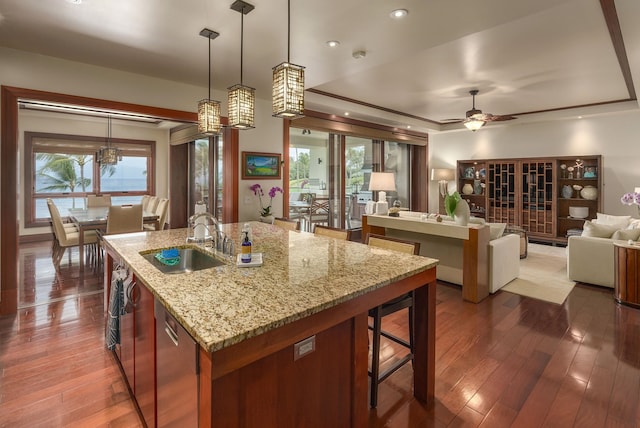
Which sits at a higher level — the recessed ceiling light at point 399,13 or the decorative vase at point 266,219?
the recessed ceiling light at point 399,13

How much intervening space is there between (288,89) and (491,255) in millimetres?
3105

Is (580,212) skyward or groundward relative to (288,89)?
groundward

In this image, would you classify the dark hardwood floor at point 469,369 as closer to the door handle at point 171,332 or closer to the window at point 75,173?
the door handle at point 171,332

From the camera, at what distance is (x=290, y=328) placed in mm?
1225

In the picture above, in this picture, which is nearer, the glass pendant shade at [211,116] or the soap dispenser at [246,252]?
the soap dispenser at [246,252]

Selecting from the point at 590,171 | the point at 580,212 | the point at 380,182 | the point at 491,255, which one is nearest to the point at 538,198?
the point at 580,212

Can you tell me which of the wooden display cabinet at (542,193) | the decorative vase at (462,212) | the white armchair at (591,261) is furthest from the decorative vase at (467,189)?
the decorative vase at (462,212)

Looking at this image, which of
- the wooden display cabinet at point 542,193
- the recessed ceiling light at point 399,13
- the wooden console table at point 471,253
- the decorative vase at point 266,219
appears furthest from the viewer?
the wooden display cabinet at point 542,193

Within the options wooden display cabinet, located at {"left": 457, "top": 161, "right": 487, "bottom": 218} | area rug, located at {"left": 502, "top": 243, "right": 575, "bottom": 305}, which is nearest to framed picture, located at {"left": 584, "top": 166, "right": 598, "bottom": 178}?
area rug, located at {"left": 502, "top": 243, "right": 575, "bottom": 305}

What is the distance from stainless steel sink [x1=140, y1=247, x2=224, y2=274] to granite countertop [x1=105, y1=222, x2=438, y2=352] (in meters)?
0.07

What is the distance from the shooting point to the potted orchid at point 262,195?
15.7 feet

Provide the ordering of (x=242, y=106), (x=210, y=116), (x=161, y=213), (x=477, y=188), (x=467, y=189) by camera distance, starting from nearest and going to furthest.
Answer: (x=242, y=106)
(x=210, y=116)
(x=161, y=213)
(x=477, y=188)
(x=467, y=189)

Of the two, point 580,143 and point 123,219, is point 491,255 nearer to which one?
point 580,143

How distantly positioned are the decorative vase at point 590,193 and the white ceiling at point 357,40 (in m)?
2.02
